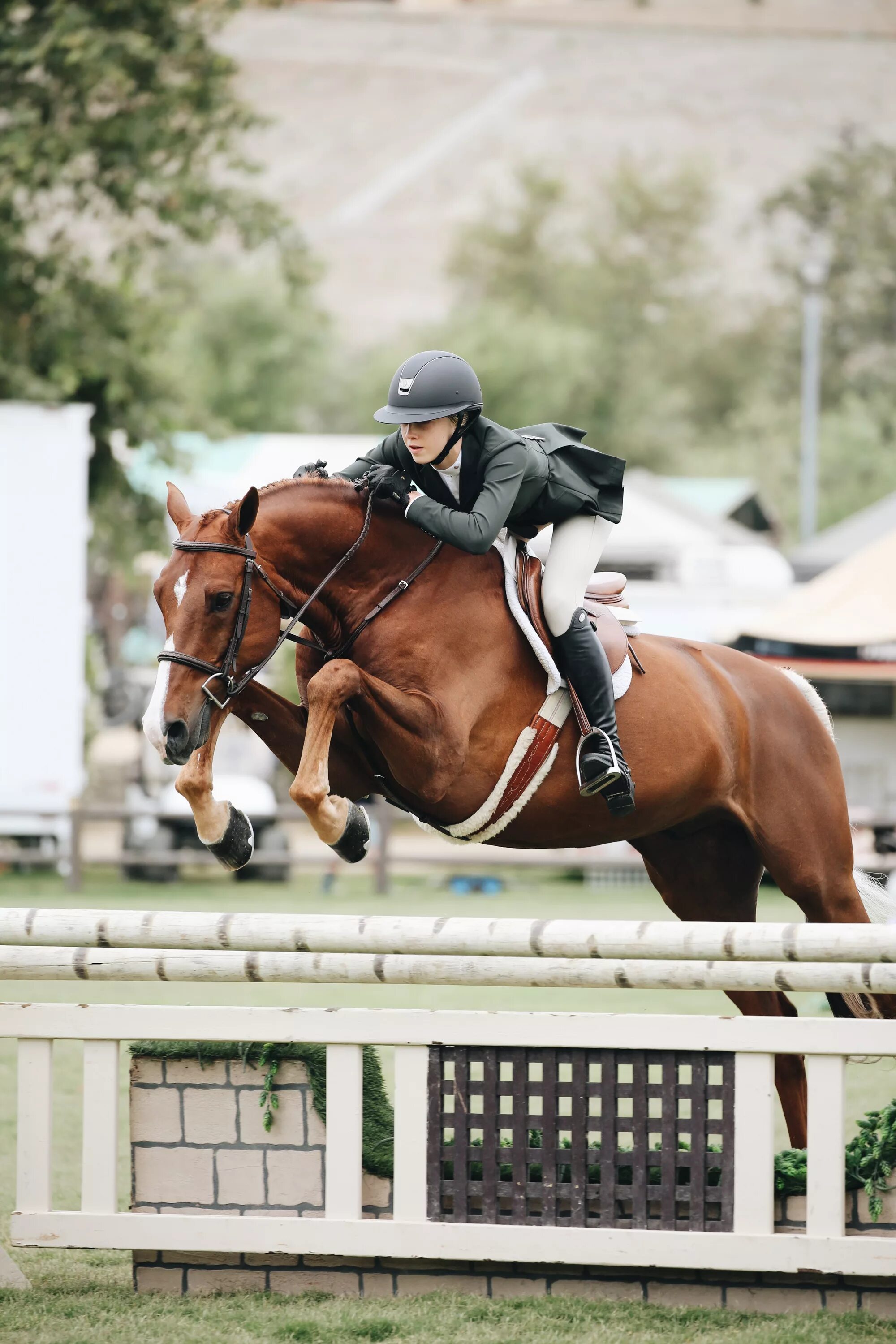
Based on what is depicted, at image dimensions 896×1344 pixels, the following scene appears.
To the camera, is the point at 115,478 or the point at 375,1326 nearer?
the point at 375,1326

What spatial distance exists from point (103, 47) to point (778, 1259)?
1256 cm

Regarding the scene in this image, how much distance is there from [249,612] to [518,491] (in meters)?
0.79

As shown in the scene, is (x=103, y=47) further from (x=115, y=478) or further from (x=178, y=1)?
(x=115, y=478)

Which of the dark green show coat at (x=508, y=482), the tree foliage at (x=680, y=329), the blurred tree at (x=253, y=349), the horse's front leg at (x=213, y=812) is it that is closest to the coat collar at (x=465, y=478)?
the dark green show coat at (x=508, y=482)

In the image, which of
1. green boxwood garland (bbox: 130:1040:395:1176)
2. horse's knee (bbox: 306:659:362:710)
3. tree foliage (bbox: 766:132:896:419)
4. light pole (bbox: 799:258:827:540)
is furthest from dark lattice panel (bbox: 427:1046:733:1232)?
tree foliage (bbox: 766:132:896:419)

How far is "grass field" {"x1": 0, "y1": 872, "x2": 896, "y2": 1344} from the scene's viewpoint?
338cm

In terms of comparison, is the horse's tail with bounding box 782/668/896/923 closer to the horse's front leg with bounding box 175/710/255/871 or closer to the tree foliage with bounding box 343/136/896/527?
the horse's front leg with bounding box 175/710/255/871

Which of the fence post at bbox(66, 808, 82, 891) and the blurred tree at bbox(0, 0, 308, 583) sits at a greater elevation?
the blurred tree at bbox(0, 0, 308, 583)

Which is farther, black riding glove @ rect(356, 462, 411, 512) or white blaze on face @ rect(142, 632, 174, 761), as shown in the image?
black riding glove @ rect(356, 462, 411, 512)

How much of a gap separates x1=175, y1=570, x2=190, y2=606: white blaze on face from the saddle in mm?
947

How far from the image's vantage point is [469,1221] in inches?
142

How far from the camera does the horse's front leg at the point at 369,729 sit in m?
3.75

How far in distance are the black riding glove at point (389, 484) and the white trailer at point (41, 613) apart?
924 centimetres

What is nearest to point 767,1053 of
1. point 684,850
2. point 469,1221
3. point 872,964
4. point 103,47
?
point 872,964
